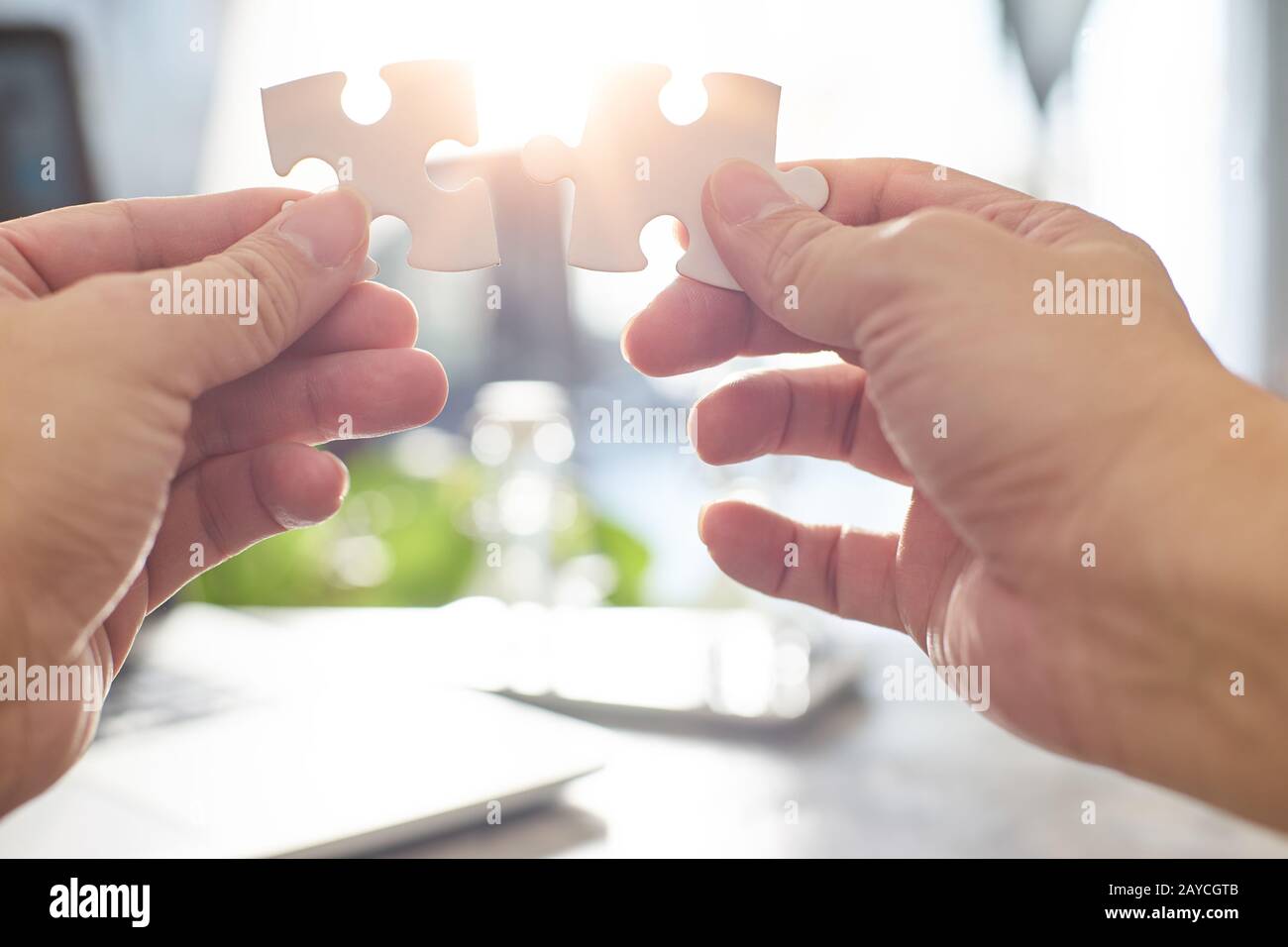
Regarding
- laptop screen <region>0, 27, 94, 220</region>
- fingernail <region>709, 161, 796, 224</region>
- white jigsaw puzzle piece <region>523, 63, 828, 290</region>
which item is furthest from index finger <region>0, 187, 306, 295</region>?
laptop screen <region>0, 27, 94, 220</region>

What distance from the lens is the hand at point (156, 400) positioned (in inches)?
28.5

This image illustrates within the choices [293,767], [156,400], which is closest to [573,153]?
[156,400]

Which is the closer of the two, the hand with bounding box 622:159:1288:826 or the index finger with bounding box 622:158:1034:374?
the hand with bounding box 622:159:1288:826

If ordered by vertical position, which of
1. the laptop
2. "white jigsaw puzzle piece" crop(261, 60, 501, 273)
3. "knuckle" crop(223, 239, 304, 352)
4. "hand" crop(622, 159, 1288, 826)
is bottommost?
the laptop

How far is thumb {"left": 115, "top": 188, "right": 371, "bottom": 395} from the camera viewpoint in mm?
773

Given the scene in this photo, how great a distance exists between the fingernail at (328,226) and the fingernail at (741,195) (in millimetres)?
344

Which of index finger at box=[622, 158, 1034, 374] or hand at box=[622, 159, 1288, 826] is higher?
index finger at box=[622, 158, 1034, 374]

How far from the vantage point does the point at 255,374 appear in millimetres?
1041

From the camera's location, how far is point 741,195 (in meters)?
0.92

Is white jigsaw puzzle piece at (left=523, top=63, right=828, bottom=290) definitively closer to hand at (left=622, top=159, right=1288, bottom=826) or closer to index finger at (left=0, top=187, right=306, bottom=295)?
hand at (left=622, top=159, right=1288, bottom=826)

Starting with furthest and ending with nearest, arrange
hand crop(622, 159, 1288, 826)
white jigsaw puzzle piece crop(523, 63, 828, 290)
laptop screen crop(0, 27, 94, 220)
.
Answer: laptop screen crop(0, 27, 94, 220), white jigsaw puzzle piece crop(523, 63, 828, 290), hand crop(622, 159, 1288, 826)

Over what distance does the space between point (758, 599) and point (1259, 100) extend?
174 centimetres

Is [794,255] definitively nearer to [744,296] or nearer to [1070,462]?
[744,296]
